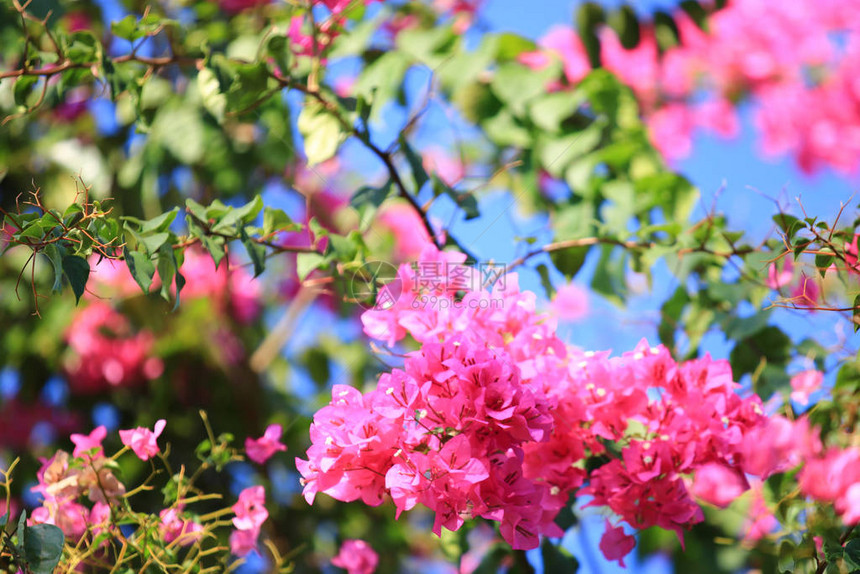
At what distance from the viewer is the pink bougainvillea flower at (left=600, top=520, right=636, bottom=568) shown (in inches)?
26.7

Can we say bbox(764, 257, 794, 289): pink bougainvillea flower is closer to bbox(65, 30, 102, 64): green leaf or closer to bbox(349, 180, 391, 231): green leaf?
bbox(349, 180, 391, 231): green leaf

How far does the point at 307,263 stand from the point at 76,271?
0.72ft

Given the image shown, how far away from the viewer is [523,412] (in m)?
0.55

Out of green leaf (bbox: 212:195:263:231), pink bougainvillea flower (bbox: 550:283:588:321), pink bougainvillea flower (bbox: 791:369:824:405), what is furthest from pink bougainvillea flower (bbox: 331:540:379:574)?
pink bougainvillea flower (bbox: 550:283:588:321)

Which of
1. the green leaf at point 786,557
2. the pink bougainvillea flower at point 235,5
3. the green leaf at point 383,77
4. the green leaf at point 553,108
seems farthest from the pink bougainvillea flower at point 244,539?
the pink bougainvillea flower at point 235,5

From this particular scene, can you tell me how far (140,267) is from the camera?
0.60 m

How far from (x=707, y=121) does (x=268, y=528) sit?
5.49ft

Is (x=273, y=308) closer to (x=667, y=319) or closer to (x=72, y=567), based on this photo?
(x=667, y=319)

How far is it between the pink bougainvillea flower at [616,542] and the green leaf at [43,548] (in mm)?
415

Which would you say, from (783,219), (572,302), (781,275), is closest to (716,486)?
(783,219)

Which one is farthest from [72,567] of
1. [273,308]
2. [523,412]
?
[273,308]

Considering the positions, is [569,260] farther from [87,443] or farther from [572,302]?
[572,302]

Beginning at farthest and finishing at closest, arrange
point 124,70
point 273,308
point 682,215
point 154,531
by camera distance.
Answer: point 273,308 < point 682,215 < point 124,70 < point 154,531

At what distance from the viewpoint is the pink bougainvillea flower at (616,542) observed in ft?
2.23
